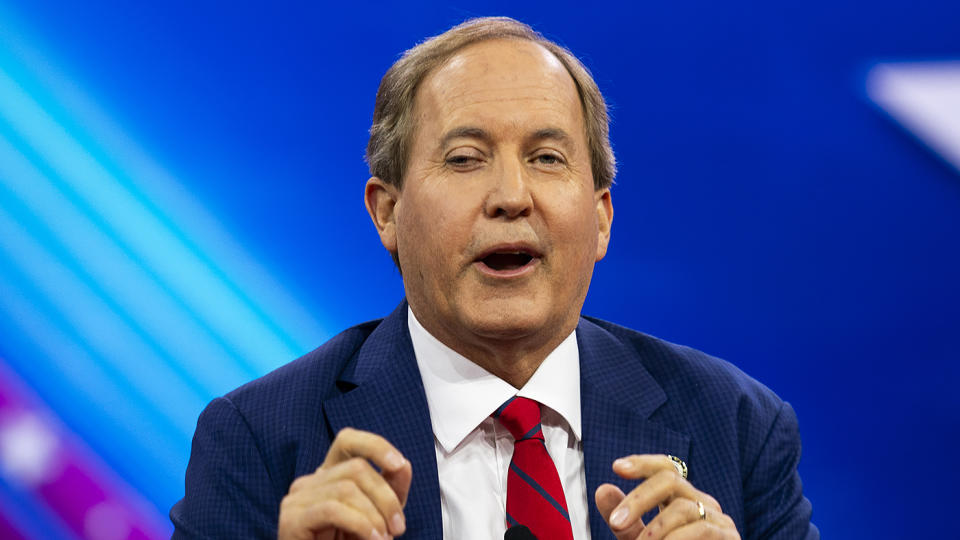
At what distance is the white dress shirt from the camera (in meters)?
1.70

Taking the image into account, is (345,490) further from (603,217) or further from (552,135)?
(603,217)

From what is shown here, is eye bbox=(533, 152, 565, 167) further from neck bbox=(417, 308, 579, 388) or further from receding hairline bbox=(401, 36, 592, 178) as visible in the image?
neck bbox=(417, 308, 579, 388)

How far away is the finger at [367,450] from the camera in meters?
1.32

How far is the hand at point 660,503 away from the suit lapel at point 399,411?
0.33 metres

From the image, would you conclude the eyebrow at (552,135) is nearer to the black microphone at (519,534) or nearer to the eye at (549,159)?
the eye at (549,159)

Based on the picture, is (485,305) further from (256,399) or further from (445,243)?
(256,399)

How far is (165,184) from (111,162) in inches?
5.4

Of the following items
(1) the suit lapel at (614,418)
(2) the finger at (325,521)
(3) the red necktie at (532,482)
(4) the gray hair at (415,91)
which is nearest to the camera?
(2) the finger at (325,521)

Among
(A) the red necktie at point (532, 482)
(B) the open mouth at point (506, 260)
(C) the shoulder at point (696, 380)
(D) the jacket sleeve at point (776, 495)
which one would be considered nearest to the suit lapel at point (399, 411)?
(A) the red necktie at point (532, 482)

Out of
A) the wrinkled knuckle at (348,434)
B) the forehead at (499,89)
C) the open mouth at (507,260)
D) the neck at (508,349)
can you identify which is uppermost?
the forehead at (499,89)

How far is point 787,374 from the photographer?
107 inches

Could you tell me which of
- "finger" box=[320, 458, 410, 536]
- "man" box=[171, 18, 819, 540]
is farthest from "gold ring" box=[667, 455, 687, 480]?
"finger" box=[320, 458, 410, 536]

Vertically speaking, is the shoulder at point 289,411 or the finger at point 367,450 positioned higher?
the shoulder at point 289,411

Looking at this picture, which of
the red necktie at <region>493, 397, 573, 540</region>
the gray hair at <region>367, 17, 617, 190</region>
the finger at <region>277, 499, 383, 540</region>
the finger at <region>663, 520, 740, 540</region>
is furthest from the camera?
the gray hair at <region>367, 17, 617, 190</region>
